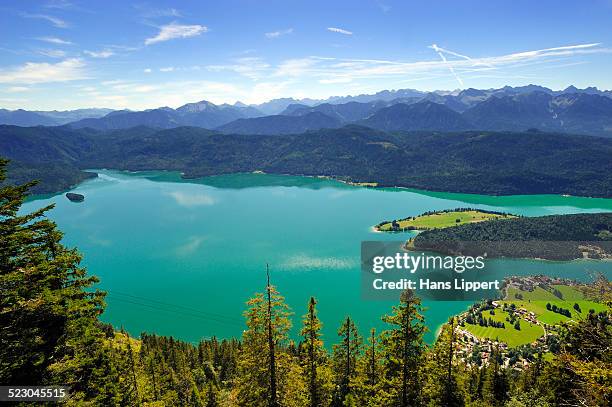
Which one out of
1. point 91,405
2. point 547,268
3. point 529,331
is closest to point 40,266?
point 91,405

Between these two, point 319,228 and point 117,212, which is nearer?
point 319,228

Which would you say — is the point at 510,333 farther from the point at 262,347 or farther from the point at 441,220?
the point at 441,220

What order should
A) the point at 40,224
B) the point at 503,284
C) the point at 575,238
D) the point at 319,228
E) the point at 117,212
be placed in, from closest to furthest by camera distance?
the point at 40,224
the point at 503,284
the point at 575,238
the point at 319,228
the point at 117,212

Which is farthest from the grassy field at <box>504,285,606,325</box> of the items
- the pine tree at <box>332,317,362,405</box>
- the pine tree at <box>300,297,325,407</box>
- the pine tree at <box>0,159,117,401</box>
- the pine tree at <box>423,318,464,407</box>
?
the pine tree at <box>0,159,117,401</box>

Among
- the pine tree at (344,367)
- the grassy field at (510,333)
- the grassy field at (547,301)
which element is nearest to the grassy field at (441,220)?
the grassy field at (547,301)

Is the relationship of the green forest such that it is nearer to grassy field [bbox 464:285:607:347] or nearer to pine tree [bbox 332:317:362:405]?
pine tree [bbox 332:317:362:405]

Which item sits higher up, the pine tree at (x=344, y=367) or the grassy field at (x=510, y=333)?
the pine tree at (x=344, y=367)

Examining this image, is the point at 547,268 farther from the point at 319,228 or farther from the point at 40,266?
the point at 40,266

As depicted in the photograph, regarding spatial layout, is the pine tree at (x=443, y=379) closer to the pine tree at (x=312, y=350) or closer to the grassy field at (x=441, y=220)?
the pine tree at (x=312, y=350)
